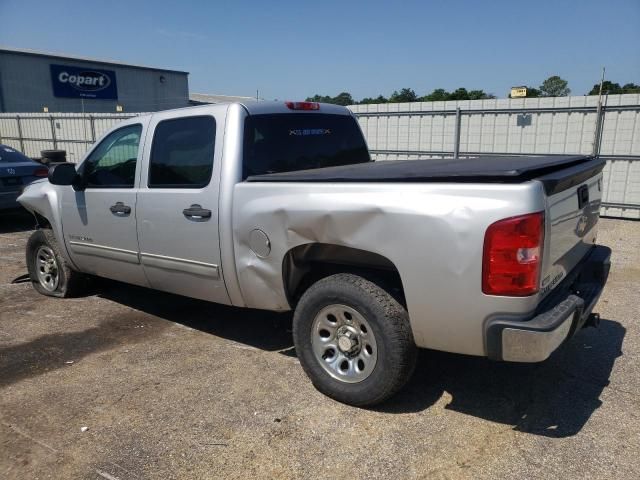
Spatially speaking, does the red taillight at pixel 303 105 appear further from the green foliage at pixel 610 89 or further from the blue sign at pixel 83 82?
the blue sign at pixel 83 82

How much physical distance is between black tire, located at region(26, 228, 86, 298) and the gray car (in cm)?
407

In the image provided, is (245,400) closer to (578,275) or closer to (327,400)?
(327,400)

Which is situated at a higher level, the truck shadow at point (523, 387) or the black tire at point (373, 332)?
the black tire at point (373, 332)

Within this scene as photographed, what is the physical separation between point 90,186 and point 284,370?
247 centimetres

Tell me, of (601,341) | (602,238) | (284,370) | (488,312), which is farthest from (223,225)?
(602,238)

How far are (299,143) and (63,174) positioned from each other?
218 cm

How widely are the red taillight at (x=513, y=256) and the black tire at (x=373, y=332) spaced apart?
58 centimetres

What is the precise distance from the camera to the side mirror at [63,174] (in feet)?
14.9

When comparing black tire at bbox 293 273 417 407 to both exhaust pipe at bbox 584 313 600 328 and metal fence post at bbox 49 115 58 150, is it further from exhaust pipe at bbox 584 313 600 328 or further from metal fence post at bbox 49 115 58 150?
metal fence post at bbox 49 115 58 150

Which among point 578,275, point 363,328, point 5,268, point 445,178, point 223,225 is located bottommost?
point 5,268

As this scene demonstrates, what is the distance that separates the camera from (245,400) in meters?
3.33

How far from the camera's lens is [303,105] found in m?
4.23

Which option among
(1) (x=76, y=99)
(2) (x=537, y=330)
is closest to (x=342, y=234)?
(2) (x=537, y=330)

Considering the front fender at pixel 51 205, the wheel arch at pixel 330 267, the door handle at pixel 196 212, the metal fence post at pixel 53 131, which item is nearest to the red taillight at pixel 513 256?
the wheel arch at pixel 330 267
